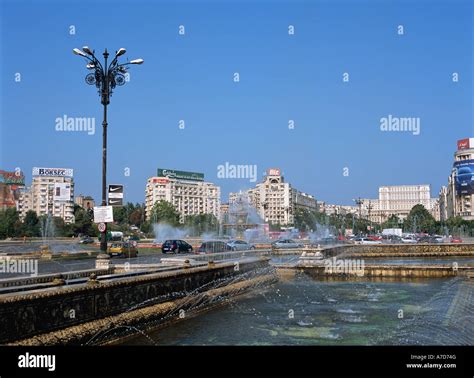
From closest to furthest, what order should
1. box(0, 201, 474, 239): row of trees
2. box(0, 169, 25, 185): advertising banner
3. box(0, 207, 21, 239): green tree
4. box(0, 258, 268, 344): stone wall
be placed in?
box(0, 258, 268, 344): stone wall, box(0, 207, 21, 239): green tree, box(0, 201, 474, 239): row of trees, box(0, 169, 25, 185): advertising banner

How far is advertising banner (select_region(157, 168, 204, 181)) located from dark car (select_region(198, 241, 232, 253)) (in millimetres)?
142898

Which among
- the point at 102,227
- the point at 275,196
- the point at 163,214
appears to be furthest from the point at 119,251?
the point at 275,196

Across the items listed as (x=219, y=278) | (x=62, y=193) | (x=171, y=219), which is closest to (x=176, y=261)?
(x=219, y=278)

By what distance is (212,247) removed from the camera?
4097 centimetres

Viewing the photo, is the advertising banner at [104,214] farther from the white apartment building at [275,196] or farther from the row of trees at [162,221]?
the white apartment building at [275,196]

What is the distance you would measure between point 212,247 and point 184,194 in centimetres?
14568

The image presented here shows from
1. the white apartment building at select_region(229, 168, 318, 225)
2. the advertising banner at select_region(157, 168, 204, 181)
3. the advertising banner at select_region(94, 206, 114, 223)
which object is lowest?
the advertising banner at select_region(94, 206, 114, 223)

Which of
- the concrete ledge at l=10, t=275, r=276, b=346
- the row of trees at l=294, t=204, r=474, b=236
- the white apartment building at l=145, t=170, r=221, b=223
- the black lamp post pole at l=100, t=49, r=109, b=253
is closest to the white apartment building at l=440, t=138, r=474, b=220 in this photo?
the row of trees at l=294, t=204, r=474, b=236

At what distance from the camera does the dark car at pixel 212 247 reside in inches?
1578

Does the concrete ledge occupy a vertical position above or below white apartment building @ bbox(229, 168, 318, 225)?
below

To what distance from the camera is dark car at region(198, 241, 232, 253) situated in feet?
132

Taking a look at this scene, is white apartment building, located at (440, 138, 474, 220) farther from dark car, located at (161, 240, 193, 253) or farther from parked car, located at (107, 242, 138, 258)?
parked car, located at (107, 242, 138, 258)

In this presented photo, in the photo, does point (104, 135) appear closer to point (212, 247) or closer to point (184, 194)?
point (212, 247)
